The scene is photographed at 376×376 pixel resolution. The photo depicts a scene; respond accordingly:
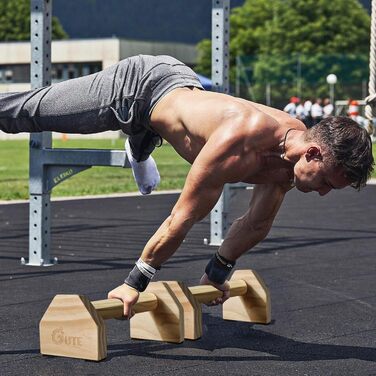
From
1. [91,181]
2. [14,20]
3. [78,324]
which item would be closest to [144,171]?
[78,324]

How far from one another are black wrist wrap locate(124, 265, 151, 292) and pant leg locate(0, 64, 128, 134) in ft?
2.75

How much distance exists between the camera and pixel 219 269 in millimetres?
5234

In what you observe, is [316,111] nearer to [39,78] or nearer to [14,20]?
[39,78]

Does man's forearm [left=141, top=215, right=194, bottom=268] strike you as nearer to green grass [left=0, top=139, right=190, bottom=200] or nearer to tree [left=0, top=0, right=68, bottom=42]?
green grass [left=0, top=139, right=190, bottom=200]

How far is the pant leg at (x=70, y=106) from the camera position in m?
5.02

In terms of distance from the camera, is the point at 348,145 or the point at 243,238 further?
the point at 243,238

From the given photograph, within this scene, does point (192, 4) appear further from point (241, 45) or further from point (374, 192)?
point (374, 192)

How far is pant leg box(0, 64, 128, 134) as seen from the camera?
198 inches

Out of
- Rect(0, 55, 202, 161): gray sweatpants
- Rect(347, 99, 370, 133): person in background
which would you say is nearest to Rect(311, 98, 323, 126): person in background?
Rect(347, 99, 370, 133): person in background

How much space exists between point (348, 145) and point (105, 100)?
1.33 metres

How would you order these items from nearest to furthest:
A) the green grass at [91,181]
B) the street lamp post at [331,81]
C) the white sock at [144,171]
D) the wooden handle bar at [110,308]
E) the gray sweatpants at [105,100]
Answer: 1. the wooden handle bar at [110,308]
2. the gray sweatpants at [105,100]
3. the white sock at [144,171]
4. the green grass at [91,181]
5. the street lamp post at [331,81]

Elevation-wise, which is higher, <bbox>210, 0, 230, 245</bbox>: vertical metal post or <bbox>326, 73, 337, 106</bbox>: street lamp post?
<bbox>210, 0, 230, 245</bbox>: vertical metal post

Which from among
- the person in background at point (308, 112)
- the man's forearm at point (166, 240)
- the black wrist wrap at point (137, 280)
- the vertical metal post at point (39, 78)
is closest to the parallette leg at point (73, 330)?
the black wrist wrap at point (137, 280)

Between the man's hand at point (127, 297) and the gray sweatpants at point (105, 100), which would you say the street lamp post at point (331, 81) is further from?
the man's hand at point (127, 297)
